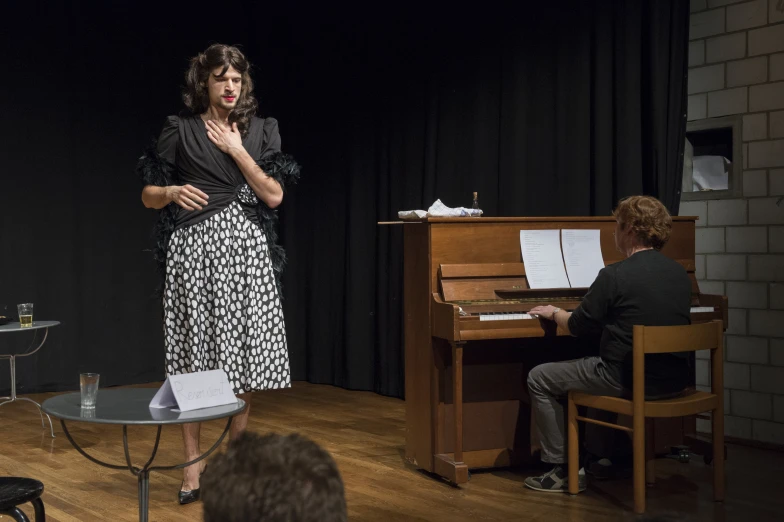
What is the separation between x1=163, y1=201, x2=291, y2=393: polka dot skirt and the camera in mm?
3178

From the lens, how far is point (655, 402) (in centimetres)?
336

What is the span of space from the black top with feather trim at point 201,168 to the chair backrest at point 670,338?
136 centimetres

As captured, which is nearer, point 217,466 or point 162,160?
point 217,466

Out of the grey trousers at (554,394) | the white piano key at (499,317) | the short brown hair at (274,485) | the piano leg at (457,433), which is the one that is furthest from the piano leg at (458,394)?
the short brown hair at (274,485)

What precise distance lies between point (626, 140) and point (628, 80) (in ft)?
1.01

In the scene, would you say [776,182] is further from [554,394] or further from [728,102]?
[554,394]

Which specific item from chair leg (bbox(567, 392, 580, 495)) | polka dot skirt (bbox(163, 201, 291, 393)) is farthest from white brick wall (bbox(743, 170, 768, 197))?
polka dot skirt (bbox(163, 201, 291, 393))

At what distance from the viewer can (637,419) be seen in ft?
10.8

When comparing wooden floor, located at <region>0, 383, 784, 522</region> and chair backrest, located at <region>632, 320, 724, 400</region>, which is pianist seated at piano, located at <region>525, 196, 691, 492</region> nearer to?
chair backrest, located at <region>632, 320, 724, 400</region>

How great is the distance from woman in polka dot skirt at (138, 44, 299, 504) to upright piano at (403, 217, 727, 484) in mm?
875

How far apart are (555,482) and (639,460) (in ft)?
1.58

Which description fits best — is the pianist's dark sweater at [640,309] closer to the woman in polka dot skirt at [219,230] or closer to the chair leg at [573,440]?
the chair leg at [573,440]

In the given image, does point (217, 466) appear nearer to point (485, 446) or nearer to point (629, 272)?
point (629, 272)

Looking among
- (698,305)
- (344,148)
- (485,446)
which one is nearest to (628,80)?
(698,305)
